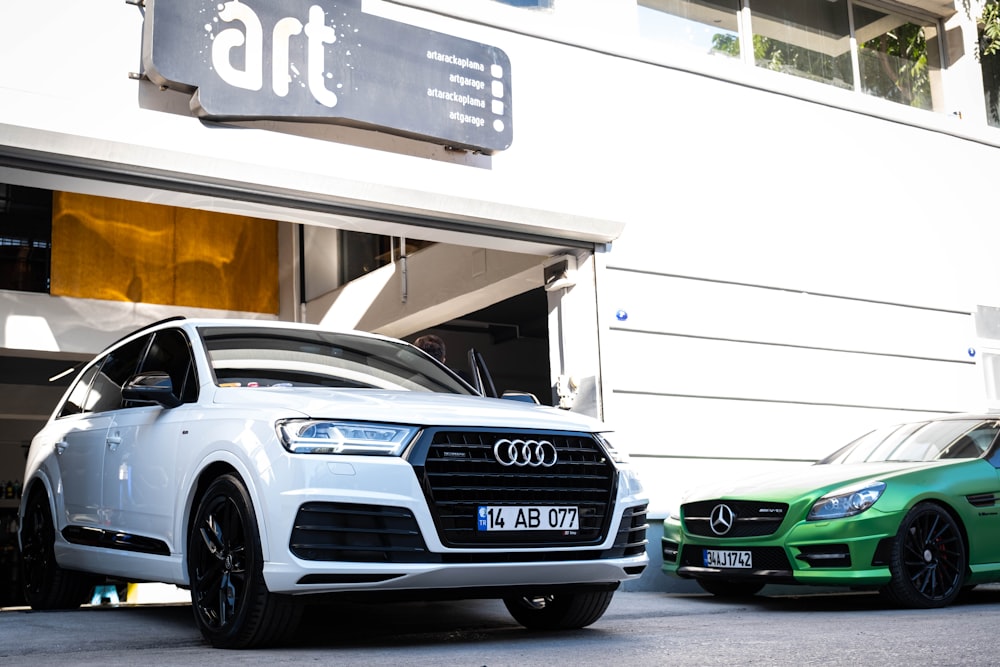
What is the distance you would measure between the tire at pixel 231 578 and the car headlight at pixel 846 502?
3.92m

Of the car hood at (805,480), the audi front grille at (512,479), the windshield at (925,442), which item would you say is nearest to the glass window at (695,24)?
the windshield at (925,442)

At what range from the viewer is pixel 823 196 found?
41.3 feet

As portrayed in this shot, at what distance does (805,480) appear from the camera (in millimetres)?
8039

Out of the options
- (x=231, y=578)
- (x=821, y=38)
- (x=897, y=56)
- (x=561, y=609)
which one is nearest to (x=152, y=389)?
(x=231, y=578)

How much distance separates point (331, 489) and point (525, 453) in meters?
0.94

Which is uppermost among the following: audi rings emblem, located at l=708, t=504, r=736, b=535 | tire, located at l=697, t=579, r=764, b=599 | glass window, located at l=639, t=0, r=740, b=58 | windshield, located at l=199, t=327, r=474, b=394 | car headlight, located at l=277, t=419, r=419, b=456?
glass window, located at l=639, t=0, r=740, b=58

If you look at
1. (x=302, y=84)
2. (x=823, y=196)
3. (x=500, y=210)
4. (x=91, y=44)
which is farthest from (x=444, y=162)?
(x=823, y=196)

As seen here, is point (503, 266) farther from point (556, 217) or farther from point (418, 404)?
point (418, 404)

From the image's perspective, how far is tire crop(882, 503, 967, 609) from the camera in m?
7.35

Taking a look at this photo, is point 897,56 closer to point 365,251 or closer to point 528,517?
point 365,251

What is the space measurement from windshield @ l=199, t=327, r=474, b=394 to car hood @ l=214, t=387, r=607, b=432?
0.28 meters

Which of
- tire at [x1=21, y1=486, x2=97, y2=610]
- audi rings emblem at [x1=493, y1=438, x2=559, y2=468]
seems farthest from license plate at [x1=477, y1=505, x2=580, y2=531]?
tire at [x1=21, y1=486, x2=97, y2=610]

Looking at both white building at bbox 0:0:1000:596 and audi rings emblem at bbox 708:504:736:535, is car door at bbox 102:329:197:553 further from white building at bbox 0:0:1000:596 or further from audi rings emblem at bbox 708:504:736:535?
audi rings emblem at bbox 708:504:736:535

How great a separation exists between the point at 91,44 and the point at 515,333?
466 inches
